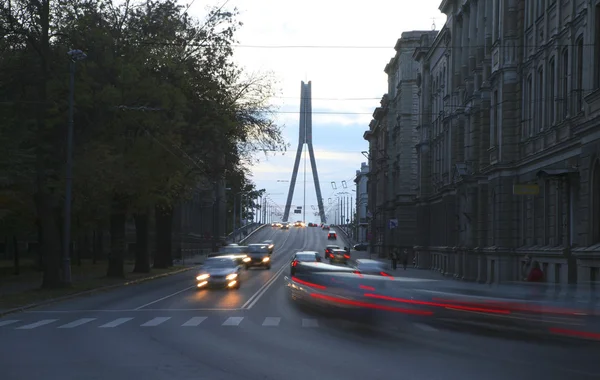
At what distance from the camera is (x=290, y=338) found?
19.5m

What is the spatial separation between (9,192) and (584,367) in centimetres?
2977

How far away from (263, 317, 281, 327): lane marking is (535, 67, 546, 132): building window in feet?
56.9

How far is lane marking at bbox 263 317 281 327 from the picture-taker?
2355 centimetres

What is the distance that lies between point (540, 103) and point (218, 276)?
1574 cm

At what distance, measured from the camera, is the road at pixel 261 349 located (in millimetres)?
13797

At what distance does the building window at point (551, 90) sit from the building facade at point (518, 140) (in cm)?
5

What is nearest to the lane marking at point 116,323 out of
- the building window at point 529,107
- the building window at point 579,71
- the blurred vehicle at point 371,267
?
the blurred vehicle at point 371,267

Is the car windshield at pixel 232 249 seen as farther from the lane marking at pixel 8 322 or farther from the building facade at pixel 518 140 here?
the lane marking at pixel 8 322

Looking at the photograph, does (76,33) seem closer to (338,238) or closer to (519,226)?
(519,226)

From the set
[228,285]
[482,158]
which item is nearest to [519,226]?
[482,158]

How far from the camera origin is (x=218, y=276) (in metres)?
40.3

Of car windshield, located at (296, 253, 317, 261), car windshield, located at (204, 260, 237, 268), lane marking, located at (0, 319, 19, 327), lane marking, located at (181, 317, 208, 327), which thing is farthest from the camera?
car windshield, located at (296, 253, 317, 261)

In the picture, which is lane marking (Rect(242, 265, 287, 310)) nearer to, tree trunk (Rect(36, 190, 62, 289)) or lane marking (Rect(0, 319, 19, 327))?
lane marking (Rect(0, 319, 19, 327))

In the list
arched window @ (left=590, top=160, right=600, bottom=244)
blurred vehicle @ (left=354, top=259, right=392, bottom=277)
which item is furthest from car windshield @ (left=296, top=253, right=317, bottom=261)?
arched window @ (left=590, top=160, right=600, bottom=244)
